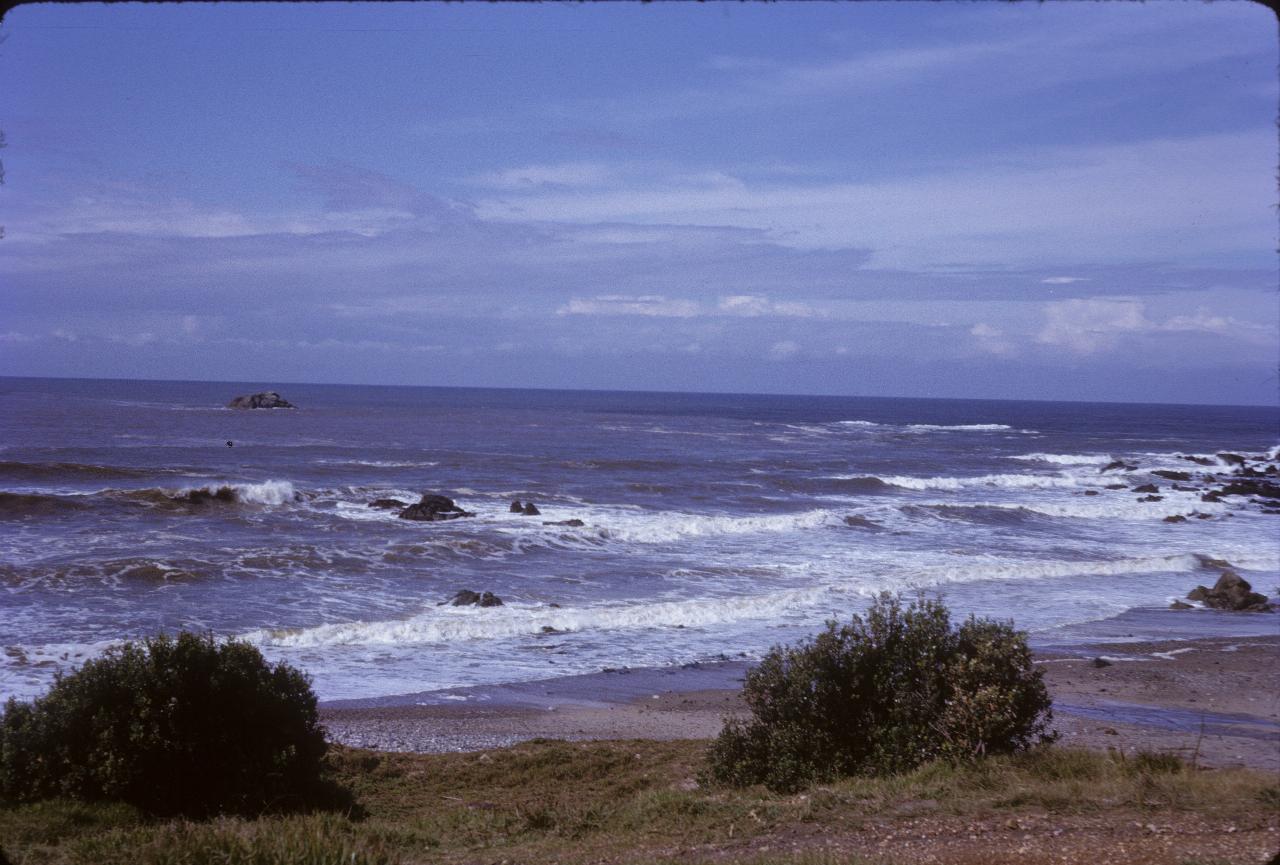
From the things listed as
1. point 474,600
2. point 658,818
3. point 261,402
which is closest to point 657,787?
point 658,818

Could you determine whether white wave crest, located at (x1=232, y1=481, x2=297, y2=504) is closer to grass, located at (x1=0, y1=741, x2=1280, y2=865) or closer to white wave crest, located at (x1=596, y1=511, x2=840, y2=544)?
white wave crest, located at (x1=596, y1=511, x2=840, y2=544)

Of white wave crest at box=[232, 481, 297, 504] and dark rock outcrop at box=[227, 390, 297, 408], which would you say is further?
dark rock outcrop at box=[227, 390, 297, 408]

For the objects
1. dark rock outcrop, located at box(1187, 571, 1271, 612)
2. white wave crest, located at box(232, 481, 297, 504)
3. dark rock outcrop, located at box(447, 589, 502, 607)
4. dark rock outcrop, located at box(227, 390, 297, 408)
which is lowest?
dark rock outcrop, located at box(447, 589, 502, 607)

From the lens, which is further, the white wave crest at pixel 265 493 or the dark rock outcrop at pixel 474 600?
the white wave crest at pixel 265 493

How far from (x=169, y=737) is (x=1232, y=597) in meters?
20.4

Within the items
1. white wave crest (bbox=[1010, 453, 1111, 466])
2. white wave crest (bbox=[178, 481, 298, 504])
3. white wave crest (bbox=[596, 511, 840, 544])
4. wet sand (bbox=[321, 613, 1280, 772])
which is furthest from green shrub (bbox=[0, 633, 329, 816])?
white wave crest (bbox=[1010, 453, 1111, 466])

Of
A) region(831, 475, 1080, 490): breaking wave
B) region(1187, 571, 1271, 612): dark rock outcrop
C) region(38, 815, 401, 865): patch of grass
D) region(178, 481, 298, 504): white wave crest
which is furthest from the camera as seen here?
region(831, 475, 1080, 490): breaking wave

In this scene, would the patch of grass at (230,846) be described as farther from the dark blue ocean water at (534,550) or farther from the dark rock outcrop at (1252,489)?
the dark rock outcrop at (1252,489)

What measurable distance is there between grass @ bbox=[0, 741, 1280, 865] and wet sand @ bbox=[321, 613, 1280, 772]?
2.53m

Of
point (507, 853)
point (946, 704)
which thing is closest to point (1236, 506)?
point (946, 704)

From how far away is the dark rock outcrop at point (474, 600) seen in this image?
1855 centimetres

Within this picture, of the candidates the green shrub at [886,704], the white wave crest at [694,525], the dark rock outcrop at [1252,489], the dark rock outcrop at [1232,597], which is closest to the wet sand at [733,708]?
the green shrub at [886,704]

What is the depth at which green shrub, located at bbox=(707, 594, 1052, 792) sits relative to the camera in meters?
8.03

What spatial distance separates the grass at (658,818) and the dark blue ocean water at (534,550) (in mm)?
6353
